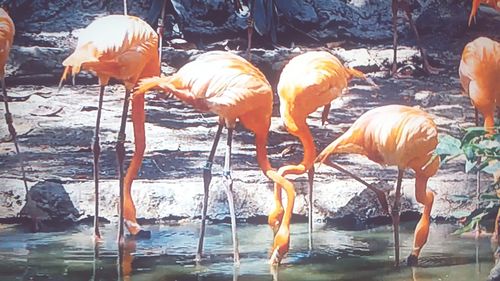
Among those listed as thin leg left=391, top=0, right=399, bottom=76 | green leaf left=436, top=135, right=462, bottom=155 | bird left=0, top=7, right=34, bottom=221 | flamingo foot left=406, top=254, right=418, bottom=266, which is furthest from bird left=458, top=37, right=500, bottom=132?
bird left=0, top=7, right=34, bottom=221

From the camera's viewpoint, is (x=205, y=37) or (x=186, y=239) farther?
(x=205, y=37)

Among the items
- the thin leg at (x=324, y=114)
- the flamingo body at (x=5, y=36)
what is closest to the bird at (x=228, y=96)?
the thin leg at (x=324, y=114)

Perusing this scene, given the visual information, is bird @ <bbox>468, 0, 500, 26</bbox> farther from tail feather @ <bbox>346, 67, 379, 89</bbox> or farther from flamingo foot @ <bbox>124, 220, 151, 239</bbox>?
flamingo foot @ <bbox>124, 220, 151, 239</bbox>

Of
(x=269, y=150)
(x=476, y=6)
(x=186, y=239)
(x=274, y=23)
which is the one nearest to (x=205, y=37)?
(x=274, y=23)

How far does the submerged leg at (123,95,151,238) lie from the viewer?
12.7 feet

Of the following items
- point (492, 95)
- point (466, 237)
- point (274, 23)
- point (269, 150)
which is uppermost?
point (274, 23)

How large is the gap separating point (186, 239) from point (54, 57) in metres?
0.97

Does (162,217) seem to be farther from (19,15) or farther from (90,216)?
(19,15)

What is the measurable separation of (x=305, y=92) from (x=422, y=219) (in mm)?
676

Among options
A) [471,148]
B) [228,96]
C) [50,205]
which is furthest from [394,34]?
[50,205]

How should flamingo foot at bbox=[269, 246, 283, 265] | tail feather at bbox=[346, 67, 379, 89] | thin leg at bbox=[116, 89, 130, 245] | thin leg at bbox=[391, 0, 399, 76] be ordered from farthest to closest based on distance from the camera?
1. thin leg at bbox=[391, 0, 399, 76]
2. tail feather at bbox=[346, 67, 379, 89]
3. thin leg at bbox=[116, 89, 130, 245]
4. flamingo foot at bbox=[269, 246, 283, 265]

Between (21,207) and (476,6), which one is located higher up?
(476,6)

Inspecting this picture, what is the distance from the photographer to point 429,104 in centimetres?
417

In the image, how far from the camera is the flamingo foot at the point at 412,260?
3664 millimetres
